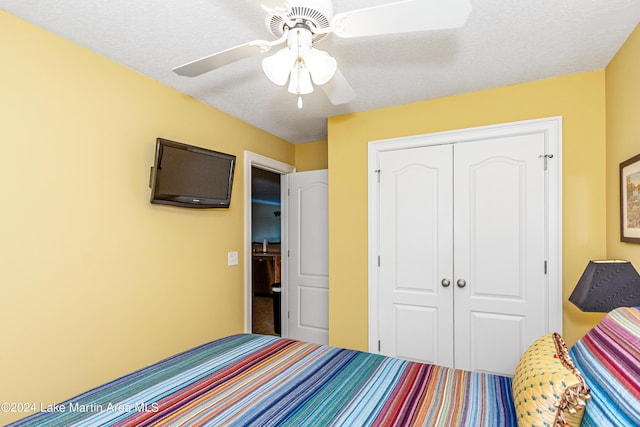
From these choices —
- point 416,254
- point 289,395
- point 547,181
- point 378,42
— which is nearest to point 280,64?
point 378,42

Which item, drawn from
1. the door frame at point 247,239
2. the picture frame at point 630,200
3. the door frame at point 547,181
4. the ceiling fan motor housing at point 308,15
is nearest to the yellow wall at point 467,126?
the door frame at point 547,181

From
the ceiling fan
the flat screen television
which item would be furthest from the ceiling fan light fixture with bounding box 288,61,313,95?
the flat screen television

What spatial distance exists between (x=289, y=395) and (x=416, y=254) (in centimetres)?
166

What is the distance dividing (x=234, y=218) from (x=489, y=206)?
2.13 m

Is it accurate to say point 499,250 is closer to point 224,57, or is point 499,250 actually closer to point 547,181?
point 547,181

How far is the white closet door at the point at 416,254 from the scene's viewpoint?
8.32ft

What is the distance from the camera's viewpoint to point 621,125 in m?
1.86

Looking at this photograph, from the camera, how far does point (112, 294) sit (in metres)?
1.96

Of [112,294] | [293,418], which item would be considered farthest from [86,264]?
[293,418]

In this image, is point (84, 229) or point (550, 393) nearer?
point (550, 393)

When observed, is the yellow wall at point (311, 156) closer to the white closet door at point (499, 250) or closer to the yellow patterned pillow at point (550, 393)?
the white closet door at point (499, 250)

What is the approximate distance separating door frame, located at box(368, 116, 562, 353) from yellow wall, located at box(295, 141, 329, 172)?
114 cm

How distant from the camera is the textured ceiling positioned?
151 cm

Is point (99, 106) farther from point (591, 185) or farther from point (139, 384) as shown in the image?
point (591, 185)
